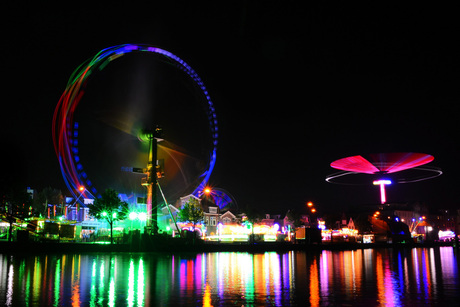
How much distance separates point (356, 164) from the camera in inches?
3723

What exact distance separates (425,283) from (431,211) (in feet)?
577

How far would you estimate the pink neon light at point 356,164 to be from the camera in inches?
3575

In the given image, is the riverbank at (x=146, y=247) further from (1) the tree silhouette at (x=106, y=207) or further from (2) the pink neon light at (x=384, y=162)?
(2) the pink neon light at (x=384, y=162)

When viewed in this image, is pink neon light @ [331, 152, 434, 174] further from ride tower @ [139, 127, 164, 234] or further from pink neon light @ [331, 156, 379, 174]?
ride tower @ [139, 127, 164, 234]

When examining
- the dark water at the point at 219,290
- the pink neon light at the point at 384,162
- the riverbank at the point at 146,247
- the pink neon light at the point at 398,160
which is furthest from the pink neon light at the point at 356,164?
the dark water at the point at 219,290

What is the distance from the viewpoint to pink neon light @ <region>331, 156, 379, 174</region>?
90812 mm

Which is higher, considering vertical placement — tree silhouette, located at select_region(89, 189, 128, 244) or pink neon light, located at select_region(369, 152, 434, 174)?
pink neon light, located at select_region(369, 152, 434, 174)

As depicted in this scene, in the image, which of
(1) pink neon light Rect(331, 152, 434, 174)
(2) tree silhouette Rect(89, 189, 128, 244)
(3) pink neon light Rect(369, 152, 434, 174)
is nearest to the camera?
(2) tree silhouette Rect(89, 189, 128, 244)

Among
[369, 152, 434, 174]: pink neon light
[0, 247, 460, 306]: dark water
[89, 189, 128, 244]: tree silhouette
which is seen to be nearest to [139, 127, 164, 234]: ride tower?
[89, 189, 128, 244]: tree silhouette

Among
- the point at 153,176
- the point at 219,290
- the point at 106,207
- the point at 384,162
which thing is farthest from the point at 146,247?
the point at 384,162

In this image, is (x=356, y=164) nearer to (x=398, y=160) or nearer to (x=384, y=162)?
(x=384, y=162)

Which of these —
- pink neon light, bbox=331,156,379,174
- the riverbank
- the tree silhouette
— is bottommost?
the riverbank

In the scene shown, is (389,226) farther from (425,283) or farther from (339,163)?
(425,283)

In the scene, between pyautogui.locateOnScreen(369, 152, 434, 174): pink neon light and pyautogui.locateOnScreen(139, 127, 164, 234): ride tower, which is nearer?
pyautogui.locateOnScreen(139, 127, 164, 234): ride tower
